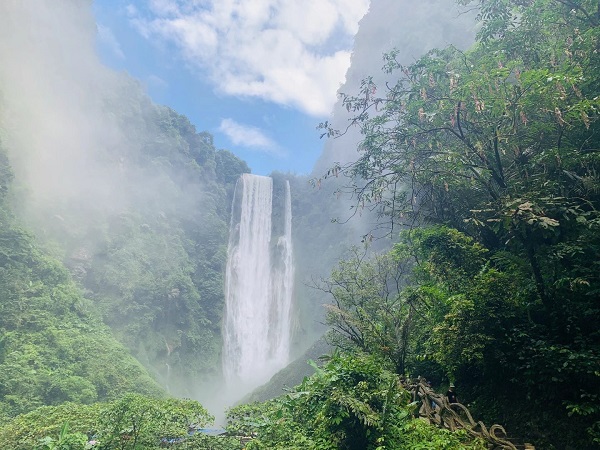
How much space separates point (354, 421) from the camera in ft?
13.1

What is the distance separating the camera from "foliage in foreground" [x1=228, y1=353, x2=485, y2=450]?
3867 mm

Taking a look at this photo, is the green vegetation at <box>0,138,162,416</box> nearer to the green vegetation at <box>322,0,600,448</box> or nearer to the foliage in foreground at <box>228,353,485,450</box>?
the foliage in foreground at <box>228,353,485,450</box>

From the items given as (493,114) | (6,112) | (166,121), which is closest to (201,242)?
(166,121)

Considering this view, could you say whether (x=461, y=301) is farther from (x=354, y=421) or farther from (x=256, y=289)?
(x=256, y=289)

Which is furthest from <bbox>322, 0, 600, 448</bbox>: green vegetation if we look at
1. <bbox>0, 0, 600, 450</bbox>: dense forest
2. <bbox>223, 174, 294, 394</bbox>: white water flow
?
<bbox>223, 174, 294, 394</bbox>: white water flow

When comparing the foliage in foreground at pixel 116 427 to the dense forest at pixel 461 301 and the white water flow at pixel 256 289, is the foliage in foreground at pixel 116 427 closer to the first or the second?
the dense forest at pixel 461 301

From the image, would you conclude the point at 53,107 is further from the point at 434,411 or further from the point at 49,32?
the point at 434,411

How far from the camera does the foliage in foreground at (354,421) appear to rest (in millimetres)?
3867

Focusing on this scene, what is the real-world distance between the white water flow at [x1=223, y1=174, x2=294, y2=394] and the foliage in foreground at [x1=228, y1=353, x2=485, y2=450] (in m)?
29.7

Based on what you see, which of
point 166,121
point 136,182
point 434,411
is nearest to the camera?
point 434,411

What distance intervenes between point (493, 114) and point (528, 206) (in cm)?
289

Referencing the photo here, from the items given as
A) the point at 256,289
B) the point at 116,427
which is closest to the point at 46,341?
the point at 116,427

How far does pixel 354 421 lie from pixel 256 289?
36118mm

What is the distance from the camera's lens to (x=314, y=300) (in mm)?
37875
